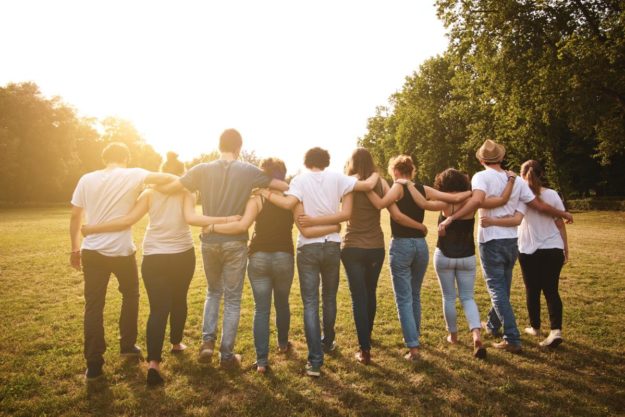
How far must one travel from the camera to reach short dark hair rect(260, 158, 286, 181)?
4.64 metres

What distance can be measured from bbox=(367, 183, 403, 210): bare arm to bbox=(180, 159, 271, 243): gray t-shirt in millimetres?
1283

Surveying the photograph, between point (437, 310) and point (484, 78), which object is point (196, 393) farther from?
point (484, 78)

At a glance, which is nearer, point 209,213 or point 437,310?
point 209,213

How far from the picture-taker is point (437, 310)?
268 inches

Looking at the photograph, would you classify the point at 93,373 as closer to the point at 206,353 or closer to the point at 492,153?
the point at 206,353

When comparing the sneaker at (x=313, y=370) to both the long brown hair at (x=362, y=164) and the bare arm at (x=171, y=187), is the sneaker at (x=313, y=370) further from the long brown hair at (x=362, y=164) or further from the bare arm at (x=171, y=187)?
the bare arm at (x=171, y=187)

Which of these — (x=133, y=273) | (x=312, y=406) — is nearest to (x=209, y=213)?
(x=133, y=273)

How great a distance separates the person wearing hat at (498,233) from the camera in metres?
4.92

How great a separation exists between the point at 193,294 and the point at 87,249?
385cm

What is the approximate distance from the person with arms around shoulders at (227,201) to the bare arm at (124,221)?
40cm

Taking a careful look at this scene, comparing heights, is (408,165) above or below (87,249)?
above

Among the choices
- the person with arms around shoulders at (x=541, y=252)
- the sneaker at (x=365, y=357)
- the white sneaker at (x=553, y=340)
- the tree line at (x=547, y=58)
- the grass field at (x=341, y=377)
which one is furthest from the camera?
the tree line at (x=547, y=58)

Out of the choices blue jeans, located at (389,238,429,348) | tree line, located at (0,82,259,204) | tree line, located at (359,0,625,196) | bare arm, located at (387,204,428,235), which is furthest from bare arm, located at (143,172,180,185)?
tree line, located at (0,82,259,204)

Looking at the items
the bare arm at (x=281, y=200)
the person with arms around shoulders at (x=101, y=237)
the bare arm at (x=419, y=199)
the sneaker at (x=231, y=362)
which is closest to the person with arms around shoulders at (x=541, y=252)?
the bare arm at (x=419, y=199)
